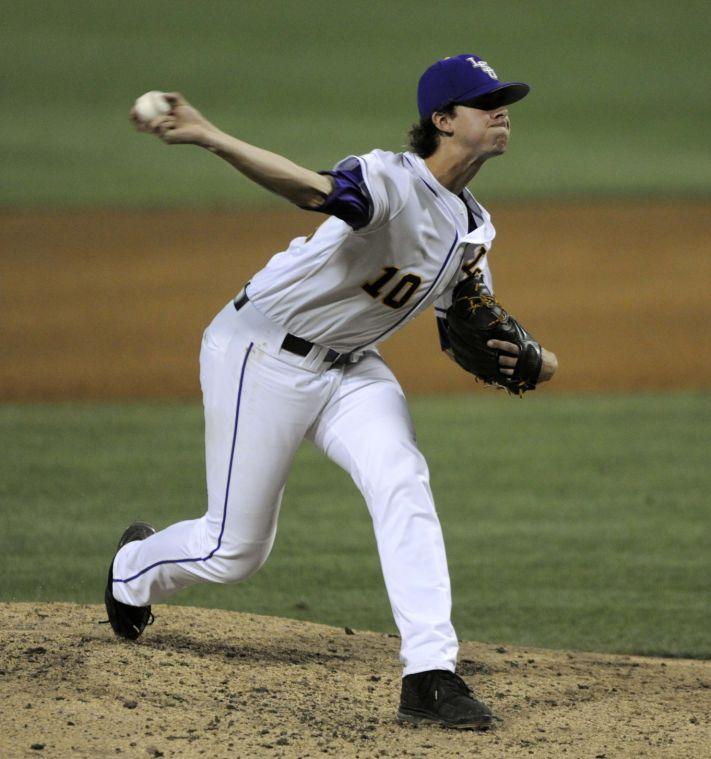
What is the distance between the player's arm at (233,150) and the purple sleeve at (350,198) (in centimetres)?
6

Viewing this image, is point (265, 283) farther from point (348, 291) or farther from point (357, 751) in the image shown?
point (357, 751)

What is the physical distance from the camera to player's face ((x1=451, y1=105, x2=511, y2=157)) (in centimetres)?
419

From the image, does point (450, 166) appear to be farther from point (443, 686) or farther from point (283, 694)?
point (283, 694)

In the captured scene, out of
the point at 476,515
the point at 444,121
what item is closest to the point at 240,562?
the point at 444,121

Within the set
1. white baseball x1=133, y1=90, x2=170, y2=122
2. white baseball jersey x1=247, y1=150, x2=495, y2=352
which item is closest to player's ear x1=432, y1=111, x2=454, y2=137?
white baseball jersey x1=247, y1=150, x2=495, y2=352

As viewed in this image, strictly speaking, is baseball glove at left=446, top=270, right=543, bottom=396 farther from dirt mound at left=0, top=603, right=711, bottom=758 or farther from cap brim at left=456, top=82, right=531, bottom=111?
dirt mound at left=0, top=603, right=711, bottom=758

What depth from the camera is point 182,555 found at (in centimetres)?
453

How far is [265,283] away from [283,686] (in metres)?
1.35

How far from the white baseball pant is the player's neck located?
2.24 feet

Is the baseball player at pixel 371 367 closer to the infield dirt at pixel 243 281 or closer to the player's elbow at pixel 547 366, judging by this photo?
the player's elbow at pixel 547 366

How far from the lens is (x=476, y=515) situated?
7.04 meters

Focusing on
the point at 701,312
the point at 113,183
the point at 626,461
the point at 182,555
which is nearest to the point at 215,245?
the point at 113,183

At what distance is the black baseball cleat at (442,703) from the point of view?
3988 mm

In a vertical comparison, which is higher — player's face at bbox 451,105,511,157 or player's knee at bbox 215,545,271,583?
player's face at bbox 451,105,511,157
